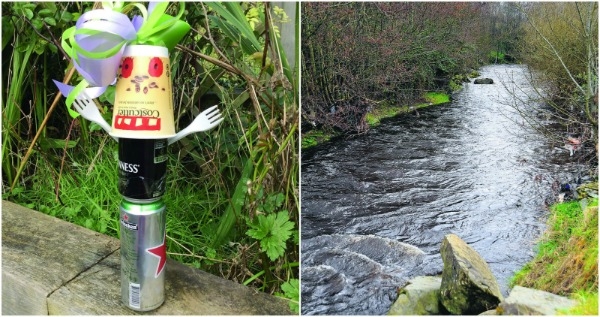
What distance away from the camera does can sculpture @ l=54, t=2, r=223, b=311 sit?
1.10 meters

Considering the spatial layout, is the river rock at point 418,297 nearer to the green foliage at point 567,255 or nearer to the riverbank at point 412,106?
the green foliage at point 567,255

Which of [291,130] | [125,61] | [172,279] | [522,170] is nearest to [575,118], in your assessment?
[522,170]

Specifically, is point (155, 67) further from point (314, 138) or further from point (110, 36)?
point (314, 138)

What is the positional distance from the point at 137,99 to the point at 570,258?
2.97 ft

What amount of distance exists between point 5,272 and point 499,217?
1335mm

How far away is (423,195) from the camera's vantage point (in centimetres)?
100

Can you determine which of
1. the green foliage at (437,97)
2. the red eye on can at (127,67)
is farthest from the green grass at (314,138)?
the red eye on can at (127,67)

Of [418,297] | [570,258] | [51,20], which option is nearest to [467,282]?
[418,297]

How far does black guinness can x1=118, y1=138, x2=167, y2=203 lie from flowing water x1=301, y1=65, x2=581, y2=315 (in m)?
0.36

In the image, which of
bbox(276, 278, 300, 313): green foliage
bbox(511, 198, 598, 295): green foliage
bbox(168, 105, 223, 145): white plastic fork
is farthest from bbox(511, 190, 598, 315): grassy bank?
bbox(168, 105, 223, 145): white plastic fork

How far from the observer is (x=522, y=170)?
99cm

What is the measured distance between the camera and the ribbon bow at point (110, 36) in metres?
1.08

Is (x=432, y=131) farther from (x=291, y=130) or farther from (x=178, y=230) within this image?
(x=178, y=230)

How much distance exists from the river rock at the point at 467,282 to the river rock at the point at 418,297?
2 centimetres
